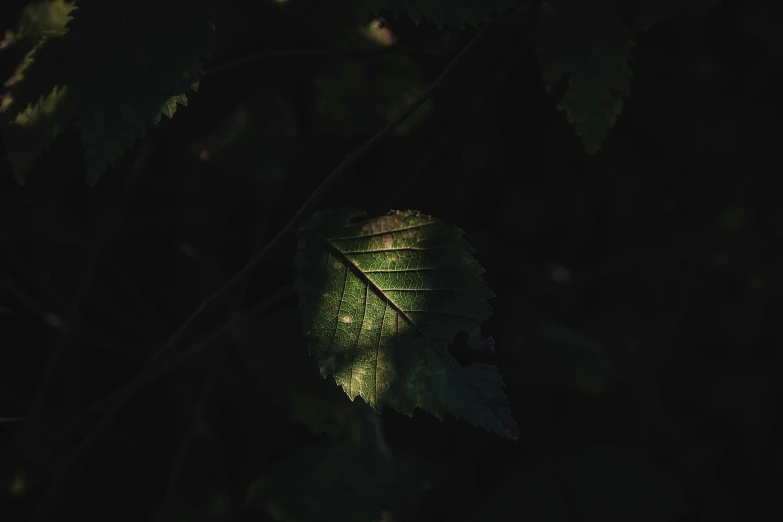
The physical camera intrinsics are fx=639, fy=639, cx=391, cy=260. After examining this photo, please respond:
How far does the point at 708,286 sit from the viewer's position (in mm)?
2357

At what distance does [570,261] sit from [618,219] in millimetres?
222

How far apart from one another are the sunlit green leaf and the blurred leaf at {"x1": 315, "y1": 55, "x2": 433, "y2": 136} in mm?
373

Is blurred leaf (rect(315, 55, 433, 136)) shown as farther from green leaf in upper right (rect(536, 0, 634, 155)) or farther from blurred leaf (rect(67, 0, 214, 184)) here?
blurred leaf (rect(67, 0, 214, 184))

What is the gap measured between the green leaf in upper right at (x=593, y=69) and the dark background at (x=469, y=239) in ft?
0.46

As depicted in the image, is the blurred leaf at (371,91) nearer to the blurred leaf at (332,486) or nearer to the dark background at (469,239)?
the dark background at (469,239)

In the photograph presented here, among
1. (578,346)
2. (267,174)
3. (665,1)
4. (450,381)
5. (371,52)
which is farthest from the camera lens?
(578,346)

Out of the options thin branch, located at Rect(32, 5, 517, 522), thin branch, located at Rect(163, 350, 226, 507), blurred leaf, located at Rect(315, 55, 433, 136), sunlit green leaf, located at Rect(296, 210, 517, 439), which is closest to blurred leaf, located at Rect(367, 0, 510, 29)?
thin branch, located at Rect(32, 5, 517, 522)

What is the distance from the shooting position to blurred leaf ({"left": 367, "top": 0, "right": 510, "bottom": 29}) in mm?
870

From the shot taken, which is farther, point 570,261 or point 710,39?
point 570,261

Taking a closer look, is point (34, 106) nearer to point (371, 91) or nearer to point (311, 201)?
point (311, 201)

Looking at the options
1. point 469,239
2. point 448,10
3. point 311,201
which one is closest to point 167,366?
point 311,201

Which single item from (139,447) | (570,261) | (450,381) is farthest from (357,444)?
(570,261)

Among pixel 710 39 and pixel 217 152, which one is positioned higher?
pixel 710 39

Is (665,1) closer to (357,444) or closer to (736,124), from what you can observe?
(357,444)
